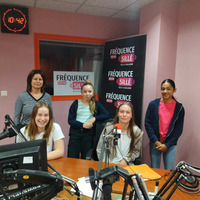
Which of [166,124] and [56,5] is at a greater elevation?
[56,5]

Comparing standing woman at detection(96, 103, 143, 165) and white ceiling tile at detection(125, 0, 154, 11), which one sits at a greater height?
white ceiling tile at detection(125, 0, 154, 11)

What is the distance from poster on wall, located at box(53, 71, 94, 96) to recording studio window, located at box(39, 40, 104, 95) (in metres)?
0.08

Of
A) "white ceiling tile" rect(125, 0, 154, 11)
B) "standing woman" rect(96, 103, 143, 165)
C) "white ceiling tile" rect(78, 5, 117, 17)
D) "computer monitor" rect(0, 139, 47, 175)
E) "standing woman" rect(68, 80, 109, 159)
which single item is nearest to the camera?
"computer monitor" rect(0, 139, 47, 175)

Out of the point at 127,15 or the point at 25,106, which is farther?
the point at 127,15

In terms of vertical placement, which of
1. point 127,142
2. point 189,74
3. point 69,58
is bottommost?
point 127,142

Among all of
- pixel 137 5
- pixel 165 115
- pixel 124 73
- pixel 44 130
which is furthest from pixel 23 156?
pixel 137 5

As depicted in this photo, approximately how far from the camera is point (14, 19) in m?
2.95

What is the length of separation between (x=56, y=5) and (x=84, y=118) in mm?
1863

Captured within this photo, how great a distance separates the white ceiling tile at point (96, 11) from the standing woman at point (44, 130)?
1.98 meters

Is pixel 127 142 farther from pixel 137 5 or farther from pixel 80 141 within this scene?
pixel 137 5

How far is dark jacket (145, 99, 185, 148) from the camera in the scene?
2.28 meters

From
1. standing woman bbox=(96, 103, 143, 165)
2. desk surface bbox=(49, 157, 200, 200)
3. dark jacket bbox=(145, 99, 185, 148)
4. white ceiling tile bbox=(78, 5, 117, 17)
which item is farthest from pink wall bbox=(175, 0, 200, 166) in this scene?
desk surface bbox=(49, 157, 200, 200)

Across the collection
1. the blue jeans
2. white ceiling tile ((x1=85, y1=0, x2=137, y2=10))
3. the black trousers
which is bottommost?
the blue jeans

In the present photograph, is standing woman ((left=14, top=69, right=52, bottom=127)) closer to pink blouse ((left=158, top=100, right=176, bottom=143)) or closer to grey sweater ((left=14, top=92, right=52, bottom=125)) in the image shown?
grey sweater ((left=14, top=92, right=52, bottom=125))
